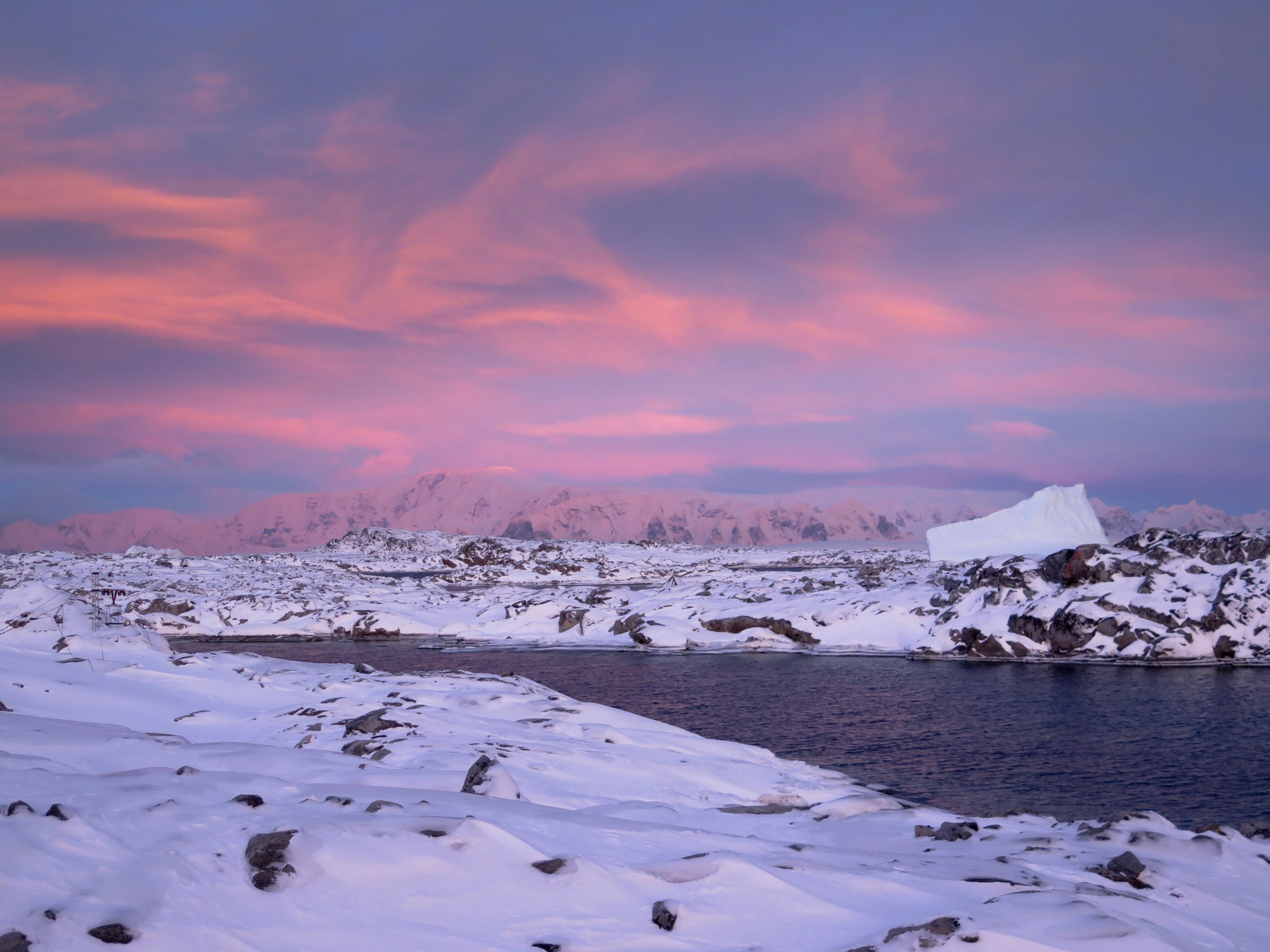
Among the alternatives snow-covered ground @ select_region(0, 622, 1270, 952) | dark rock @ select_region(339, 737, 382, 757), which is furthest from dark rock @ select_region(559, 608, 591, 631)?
dark rock @ select_region(339, 737, 382, 757)

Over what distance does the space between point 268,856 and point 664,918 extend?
328 centimetres

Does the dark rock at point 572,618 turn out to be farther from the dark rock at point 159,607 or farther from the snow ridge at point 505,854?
the snow ridge at point 505,854

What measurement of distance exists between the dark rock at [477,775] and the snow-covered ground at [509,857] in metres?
0.03

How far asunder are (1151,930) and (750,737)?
50.7 ft

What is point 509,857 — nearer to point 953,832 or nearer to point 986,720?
point 953,832

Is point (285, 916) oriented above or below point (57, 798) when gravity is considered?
below

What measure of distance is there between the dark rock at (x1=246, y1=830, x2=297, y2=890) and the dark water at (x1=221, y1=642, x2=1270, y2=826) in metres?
13.3

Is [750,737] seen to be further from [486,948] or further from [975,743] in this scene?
[486,948]

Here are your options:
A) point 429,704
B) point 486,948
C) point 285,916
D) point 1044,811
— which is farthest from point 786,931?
point 429,704

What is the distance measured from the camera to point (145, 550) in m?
122

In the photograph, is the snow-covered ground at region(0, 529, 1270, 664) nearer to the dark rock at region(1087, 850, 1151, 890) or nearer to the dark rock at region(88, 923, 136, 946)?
the dark rock at region(88, 923, 136, 946)

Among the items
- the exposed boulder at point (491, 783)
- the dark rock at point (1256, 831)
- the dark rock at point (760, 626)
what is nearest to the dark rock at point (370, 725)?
the exposed boulder at point (491, 783)

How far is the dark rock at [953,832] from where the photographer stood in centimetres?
1146

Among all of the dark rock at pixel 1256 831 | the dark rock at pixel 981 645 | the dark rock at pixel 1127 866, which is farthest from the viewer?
the dark rock at pixel 981 645
